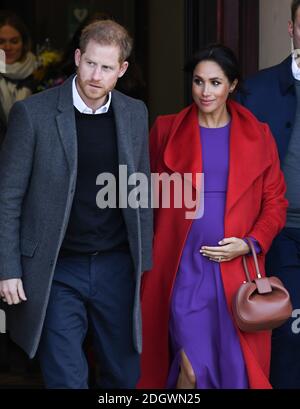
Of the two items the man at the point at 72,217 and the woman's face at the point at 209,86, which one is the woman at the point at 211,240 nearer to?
the woman's face at the point at 209,86

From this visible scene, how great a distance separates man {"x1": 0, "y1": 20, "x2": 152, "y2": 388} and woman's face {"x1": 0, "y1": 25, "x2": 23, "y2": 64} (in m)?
2.22

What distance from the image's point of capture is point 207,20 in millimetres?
5688

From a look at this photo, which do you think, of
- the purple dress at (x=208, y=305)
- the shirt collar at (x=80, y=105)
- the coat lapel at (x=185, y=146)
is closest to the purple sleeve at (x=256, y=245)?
the purple dress at (x=208, y=305)

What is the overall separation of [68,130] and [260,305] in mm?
1025

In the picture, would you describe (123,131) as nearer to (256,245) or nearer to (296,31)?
(256,245)

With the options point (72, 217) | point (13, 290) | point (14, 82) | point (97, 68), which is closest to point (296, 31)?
point (97, 68)

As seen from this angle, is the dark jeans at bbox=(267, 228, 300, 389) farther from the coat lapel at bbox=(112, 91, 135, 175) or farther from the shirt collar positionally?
the shirt collar

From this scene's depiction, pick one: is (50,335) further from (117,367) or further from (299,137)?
(299,137)

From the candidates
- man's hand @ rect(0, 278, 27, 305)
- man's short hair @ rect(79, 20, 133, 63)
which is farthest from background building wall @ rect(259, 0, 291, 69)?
man's hand @ rect(0, 278, 27, 305)

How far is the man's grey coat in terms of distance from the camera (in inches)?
161

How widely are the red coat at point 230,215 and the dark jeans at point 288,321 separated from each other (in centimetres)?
23

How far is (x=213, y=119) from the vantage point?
4.70 metres

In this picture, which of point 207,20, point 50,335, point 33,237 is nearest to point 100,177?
point 33,237
